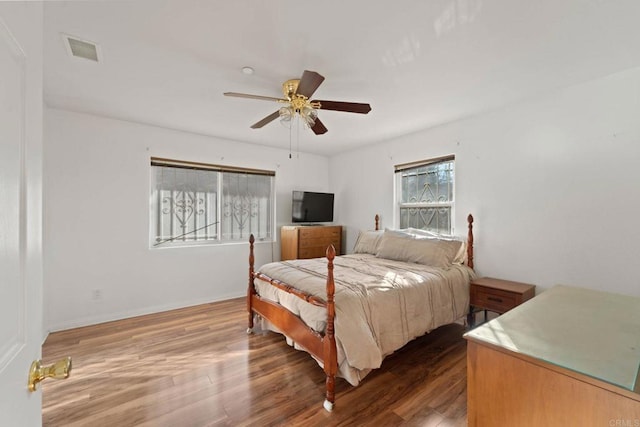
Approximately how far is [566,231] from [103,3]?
3.90m

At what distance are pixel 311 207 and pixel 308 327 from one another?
2.79 meters

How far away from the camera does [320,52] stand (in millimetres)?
1932

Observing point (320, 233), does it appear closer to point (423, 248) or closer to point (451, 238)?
point (423, 248)

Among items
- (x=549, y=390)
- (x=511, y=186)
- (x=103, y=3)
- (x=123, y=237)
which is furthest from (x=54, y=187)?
(x=511, y=186)

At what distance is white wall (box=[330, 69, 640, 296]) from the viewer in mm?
2242

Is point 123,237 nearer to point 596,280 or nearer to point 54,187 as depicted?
point 54,187

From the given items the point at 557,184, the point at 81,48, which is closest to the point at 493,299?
the point at 557,184

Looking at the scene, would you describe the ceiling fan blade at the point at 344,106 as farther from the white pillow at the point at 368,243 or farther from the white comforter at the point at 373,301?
the white pillow at the point at 368,243

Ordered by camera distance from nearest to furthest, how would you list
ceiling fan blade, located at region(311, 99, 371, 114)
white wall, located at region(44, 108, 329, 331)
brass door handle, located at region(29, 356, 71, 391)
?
brass door handle, located at region(29, 356, 71, 391) < ceiling fan blade, located at region(311, 99, 371, 114) < white wall, located at region(44, 108, 329, 331)

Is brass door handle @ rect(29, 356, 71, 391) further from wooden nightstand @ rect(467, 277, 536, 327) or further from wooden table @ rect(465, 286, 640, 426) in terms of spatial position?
wooden nightstand @ rect(467, 277, 536, 327)

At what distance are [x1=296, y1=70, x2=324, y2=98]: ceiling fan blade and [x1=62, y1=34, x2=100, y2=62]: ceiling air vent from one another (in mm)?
1447

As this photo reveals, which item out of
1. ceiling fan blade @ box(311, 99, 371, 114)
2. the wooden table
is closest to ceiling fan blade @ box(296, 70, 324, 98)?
ceiling fan blade @ box(311, 99, 371, 114)

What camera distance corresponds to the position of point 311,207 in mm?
4738

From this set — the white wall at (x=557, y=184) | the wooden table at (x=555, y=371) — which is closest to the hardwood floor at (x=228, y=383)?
the wooden table at (x=555, y=371)
